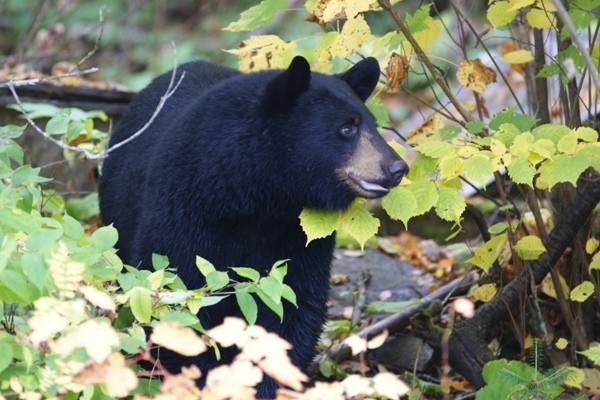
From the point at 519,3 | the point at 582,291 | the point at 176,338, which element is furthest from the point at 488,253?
the point at 176,338

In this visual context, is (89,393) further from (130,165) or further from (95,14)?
(95,14)

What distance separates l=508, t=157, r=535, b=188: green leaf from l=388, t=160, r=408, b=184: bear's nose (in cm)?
46

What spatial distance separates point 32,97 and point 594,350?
5.01m

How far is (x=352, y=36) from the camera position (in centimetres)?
418

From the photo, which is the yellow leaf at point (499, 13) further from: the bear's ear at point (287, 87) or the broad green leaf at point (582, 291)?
the broad green leaf at point (582, 291)

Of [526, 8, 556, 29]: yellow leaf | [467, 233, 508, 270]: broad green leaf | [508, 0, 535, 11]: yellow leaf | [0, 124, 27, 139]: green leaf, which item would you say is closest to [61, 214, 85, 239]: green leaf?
[0, 124, 27, 139]: green leaf

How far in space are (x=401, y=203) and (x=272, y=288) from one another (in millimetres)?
988

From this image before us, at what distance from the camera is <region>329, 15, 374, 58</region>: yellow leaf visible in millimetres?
4156

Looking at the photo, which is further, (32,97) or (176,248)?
(32,97)

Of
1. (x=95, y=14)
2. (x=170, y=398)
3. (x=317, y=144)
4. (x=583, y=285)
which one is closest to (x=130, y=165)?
(x=317, y=144)

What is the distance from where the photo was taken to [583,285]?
4.42 meters

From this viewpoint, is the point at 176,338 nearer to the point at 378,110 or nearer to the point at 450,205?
the point at 450,205

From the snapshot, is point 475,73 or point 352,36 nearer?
point 352,36

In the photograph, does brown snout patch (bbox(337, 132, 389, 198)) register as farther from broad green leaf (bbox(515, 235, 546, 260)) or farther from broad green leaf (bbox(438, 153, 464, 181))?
broad green leaf (bbox(515, 235, 546, 260))
